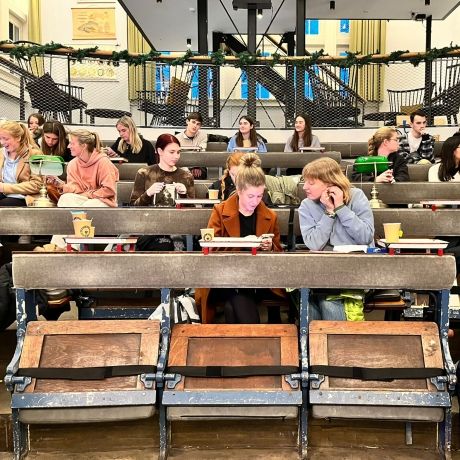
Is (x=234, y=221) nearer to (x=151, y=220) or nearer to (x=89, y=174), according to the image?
(x=151, y=220)

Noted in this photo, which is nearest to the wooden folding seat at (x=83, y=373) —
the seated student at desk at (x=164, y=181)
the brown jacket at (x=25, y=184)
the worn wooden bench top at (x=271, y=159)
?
the seated student at desk at (x=164, y=181)

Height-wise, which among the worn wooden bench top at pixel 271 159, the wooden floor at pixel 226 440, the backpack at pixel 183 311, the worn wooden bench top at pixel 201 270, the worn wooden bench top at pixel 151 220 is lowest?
the wooden floor at pixel 226 440

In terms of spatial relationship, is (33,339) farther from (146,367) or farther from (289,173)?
(289,173)

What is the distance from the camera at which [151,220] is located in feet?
11.1

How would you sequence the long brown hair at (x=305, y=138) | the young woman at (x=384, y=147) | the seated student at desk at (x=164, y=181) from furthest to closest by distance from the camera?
the long brown hair at (x=305, y=138)
the young woman at (x=384, y=147)
the seated student at desk at (x=164, y=181)

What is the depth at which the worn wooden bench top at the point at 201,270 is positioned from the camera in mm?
2484

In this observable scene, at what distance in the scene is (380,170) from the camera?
398 cm

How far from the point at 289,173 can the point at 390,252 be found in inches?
148

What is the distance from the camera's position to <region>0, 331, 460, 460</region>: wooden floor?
252 cm

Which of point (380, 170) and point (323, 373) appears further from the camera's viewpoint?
point (380, 170)

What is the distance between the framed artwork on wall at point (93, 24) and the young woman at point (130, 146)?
8246 mm

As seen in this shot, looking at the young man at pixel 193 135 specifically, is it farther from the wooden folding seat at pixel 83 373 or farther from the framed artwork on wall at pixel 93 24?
the framed artwork on wall at pixel 93 24

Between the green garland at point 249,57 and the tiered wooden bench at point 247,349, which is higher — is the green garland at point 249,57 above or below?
above

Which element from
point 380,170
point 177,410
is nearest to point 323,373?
point 177,410
